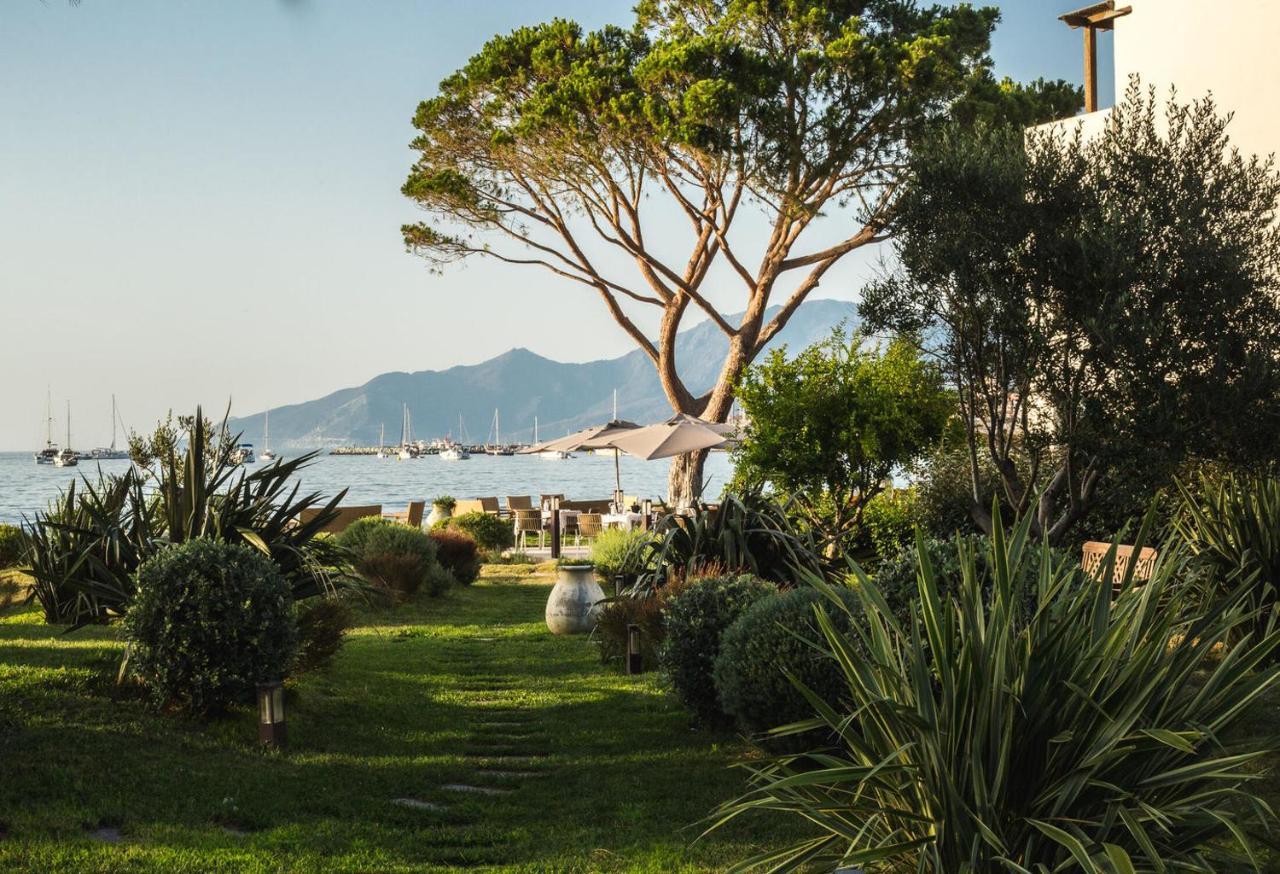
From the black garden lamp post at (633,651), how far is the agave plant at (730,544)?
439 mm

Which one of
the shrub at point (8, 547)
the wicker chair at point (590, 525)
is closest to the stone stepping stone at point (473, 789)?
the shrub at point (8, 547)

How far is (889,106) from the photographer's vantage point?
1833 cm

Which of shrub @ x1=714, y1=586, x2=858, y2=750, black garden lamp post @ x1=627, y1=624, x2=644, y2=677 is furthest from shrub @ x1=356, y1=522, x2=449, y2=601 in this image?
shrub @ x1=714, y1=586, x2=858, y2=750

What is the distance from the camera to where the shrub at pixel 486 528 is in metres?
20.6

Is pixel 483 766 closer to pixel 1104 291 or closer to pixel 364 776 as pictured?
pixel 364 776

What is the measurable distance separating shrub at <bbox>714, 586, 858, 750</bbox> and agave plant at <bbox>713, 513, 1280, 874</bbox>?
2.36m

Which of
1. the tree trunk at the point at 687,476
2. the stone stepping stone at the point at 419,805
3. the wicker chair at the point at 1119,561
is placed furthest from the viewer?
the tree trunk at the point at 687,476

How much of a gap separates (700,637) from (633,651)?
211 centimetres

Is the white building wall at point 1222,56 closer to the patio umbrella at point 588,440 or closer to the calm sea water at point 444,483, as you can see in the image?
the patio umbrella at point 588,440

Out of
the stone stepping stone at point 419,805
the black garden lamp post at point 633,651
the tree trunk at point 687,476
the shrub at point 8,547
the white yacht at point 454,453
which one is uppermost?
the white yacht at point 454,453

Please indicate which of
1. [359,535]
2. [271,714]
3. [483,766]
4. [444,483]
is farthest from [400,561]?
[444,483]

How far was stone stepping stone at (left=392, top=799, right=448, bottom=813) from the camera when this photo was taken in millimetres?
5652

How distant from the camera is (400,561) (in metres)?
14.2

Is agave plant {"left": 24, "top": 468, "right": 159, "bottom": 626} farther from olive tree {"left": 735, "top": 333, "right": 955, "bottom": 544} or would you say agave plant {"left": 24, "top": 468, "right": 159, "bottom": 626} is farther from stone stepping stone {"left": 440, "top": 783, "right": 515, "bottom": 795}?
olive tree {"left": 735, "top": 333, "right": 955, "bottom": 544}
